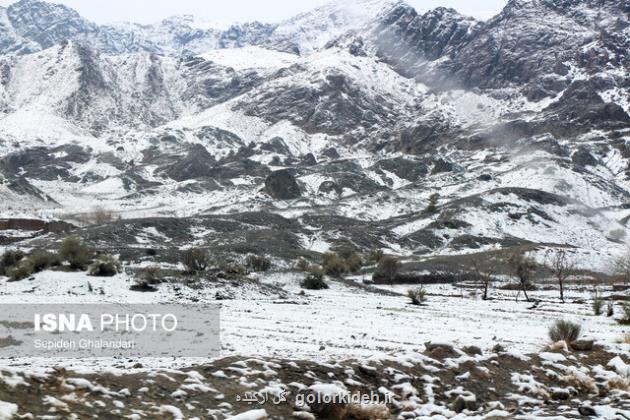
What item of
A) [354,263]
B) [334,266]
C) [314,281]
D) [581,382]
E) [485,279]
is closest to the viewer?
[581,382]

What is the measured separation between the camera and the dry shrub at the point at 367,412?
13102 mm

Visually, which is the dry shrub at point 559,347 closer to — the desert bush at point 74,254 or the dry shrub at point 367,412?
the dry shrub at point 367,412

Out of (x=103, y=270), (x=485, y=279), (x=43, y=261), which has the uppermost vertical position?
(x=43, y=261)

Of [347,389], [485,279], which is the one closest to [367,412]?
[347,389]

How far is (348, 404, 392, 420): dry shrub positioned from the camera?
13102 millimetres

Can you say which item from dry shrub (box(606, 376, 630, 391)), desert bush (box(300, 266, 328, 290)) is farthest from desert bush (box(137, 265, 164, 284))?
dry shrub (box(606, 376, 630, 391))

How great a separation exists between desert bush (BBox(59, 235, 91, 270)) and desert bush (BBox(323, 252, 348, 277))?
39721mm

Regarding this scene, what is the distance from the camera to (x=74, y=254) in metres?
61.9

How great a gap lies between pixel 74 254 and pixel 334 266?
44.3 metres

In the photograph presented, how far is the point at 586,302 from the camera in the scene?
200 feet

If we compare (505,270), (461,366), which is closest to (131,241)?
(505,270)

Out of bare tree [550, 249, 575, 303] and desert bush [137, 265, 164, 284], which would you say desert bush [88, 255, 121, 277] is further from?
bare tree [550, 249, 575, 303]

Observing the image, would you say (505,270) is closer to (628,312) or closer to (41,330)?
(628,312)

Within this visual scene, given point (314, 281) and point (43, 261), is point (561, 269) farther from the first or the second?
point (43, 261)
